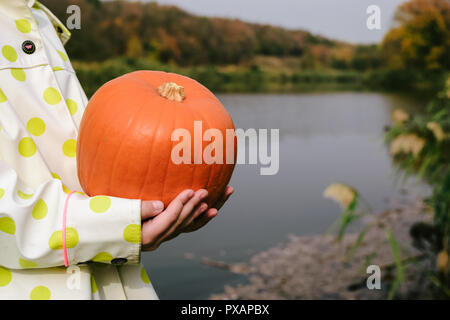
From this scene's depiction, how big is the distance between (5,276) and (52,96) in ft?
1.48

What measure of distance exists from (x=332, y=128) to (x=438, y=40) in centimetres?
570

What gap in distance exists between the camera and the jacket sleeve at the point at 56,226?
836 millimetres

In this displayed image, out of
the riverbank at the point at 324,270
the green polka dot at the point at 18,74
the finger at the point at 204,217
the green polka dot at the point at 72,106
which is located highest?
the green polka dot at the point at 18,74

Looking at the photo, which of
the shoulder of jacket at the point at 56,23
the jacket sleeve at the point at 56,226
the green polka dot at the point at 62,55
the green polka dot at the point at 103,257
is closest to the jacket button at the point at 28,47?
the green polka dot at the point at 62,55

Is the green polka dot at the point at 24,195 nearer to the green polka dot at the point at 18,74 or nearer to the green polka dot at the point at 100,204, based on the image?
the green polka dot at the point at 100,204

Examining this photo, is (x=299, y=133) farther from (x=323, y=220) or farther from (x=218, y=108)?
(x=218, y=108)

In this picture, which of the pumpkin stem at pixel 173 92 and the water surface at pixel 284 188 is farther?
the water surface at pixel 284 188

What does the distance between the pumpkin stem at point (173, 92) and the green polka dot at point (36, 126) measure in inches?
13.2

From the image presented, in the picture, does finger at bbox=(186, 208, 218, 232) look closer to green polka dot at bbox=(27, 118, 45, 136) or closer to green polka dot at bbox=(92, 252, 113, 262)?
green polka dot at bbox=(92, 252, 113, 262)

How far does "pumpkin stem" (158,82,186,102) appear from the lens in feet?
3.82

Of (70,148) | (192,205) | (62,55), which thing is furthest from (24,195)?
Result: (62,55)
